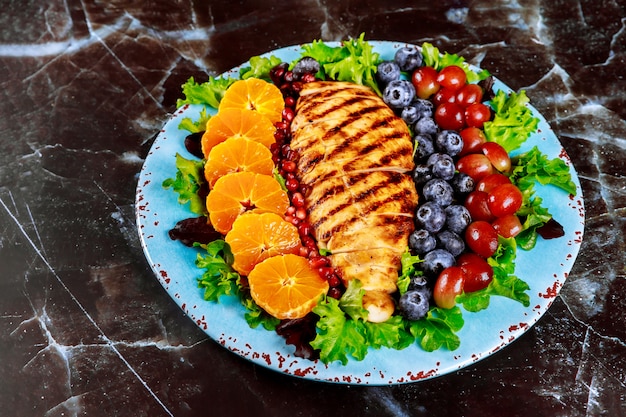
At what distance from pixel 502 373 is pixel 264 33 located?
10.7 ft

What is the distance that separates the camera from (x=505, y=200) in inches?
127

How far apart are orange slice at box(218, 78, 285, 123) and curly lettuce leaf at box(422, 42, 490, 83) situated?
3.54 feet

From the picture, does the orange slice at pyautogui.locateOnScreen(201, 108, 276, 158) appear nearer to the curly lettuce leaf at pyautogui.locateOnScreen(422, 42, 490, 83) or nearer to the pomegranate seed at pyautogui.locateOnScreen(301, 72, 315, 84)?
the pomegranate seed at pyautogui.locateOnScreen(301, 72, 315, 84)

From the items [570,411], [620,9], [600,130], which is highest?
[620,9]

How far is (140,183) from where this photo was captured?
11.5ft

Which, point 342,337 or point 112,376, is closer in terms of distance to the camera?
point 342,337

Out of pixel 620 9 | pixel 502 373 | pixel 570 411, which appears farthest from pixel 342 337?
pixel 620 9

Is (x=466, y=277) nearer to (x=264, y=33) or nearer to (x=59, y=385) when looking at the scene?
(x=59, y=385)

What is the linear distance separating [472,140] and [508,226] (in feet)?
2.19

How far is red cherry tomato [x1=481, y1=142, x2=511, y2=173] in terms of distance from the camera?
3549mm

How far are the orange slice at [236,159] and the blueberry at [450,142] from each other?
102cm

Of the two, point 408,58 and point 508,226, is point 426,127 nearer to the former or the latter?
point 408,58

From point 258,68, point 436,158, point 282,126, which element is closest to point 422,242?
point 436,158

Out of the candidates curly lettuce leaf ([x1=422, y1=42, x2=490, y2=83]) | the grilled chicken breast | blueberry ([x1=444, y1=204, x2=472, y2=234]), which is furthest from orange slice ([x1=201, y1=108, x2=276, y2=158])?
curly lettuce leaf ([x1=422, y1=42, x2=490, y2=83])
